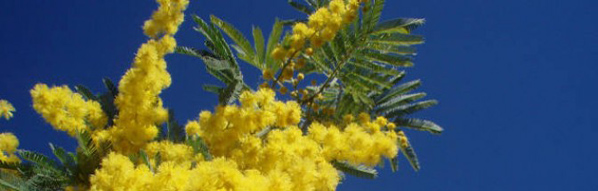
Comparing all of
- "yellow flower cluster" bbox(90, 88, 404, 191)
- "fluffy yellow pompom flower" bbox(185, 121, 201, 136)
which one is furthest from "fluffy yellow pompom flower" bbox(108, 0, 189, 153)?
"fluffy yellow pompom flower" bbox(185, 121, 201, 136)

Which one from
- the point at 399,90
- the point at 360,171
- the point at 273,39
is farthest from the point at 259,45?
the point at 399,90

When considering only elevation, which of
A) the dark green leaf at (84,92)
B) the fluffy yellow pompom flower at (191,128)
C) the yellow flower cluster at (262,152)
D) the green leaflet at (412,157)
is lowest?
the yellow flower cluster at (262,152)

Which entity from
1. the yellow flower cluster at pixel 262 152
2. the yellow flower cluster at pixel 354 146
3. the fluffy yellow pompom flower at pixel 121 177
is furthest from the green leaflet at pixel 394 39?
the fluffy yellow pompom flower at pixel 121 177

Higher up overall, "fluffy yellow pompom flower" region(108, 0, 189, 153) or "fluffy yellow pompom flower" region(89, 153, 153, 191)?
"fluffy yellow pompom flower" region(108, 0, 189, 153)

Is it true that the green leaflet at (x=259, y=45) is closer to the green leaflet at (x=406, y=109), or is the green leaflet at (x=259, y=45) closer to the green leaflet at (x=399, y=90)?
the green leaflet at (x=399, y=90)

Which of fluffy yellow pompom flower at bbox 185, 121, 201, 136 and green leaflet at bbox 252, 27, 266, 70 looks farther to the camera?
green leaflet at bbox 252, 27, 266, 70

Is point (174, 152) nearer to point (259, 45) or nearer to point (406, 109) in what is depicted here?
point (259, 45)

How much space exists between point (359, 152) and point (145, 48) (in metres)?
1.58

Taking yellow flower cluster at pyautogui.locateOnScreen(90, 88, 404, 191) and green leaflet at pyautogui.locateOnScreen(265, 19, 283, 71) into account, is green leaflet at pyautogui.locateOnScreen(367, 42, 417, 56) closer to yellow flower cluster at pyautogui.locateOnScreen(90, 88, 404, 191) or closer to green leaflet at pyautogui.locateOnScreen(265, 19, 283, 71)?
green leaflet at pyautogui.locateOnScreen(265, 19, 283, 71)

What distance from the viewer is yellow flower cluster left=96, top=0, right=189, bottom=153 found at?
12.0 feet

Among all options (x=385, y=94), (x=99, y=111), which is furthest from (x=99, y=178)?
(x=385, y=94)

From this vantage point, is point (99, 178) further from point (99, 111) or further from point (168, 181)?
point (99, 111)

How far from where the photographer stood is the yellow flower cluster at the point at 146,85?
144 inches

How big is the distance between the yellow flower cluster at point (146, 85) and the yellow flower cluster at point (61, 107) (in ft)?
0.68
